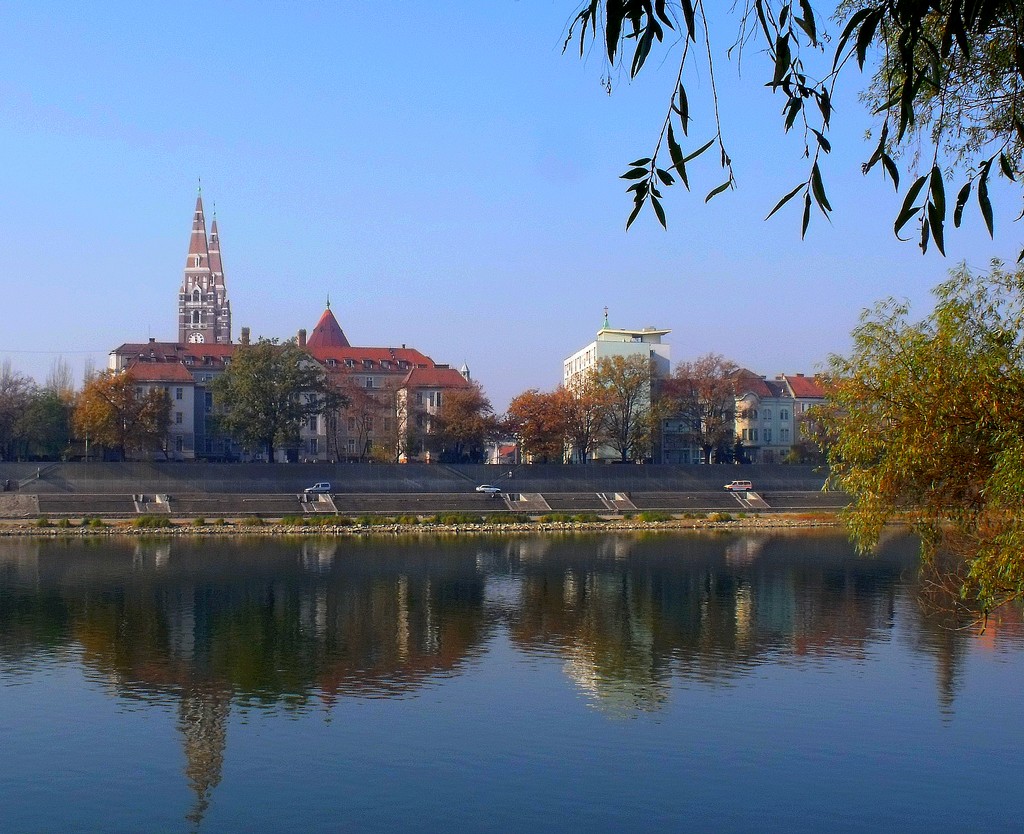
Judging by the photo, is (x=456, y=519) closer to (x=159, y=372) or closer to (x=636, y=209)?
(x=159, y=372)

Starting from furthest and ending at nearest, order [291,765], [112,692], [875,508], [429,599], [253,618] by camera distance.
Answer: [429,599]
[253,618]
[112,692]
[291,765]
[875,508]

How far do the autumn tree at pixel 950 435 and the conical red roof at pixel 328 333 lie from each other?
117185mm

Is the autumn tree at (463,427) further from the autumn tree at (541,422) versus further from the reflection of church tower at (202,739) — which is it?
the reflection of church tower at (202,739)

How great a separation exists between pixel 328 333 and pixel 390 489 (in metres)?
59.9

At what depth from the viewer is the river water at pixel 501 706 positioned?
17391 millimetres

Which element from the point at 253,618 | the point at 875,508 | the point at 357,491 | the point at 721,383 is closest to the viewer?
the point at 875,508

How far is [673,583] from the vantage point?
138 feet

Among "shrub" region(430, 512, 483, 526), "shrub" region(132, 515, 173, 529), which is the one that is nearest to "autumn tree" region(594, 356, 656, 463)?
"shrub" region(430, 512, 483, 526)

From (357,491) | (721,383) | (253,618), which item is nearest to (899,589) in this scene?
(253,618)

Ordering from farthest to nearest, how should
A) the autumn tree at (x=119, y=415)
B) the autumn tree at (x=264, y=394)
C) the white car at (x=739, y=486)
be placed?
1. the white car at (x=739, y=486)
2. the autumn tree at (x=264, y=394)
3. the autumn tree at (x=119, y=415)

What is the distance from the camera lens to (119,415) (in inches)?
3086

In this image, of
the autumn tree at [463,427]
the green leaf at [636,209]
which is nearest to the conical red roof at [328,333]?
the autumn tree at [463,427]

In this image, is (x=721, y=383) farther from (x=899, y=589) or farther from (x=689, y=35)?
(x=689, y=35)

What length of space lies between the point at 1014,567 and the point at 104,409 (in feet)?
239
